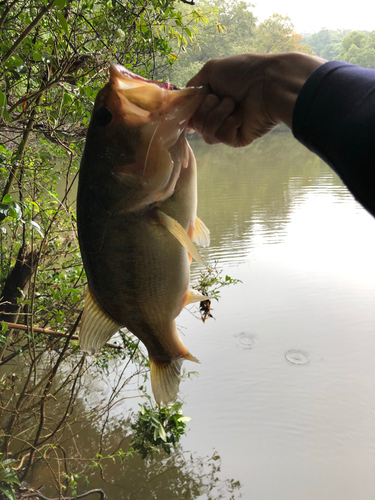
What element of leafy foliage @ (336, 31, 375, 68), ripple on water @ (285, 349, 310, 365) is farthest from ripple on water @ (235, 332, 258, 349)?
leafy foliage @ (336, 31, 375, 68)

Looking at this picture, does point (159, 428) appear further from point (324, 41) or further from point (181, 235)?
point (324, 41)

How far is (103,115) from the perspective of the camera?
111cm

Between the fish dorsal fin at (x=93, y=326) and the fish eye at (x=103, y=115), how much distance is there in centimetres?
52

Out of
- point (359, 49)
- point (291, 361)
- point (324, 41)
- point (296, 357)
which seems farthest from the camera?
point (324, 41)

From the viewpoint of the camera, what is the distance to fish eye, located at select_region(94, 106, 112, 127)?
3.65 feet

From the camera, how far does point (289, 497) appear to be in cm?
400

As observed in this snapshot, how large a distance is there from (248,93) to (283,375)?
525 cm

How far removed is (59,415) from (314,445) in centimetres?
304

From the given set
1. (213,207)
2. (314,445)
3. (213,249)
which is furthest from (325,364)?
(213,207)

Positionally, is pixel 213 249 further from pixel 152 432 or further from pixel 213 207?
pixel 152 432

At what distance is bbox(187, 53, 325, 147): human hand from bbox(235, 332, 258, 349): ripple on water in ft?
17.6

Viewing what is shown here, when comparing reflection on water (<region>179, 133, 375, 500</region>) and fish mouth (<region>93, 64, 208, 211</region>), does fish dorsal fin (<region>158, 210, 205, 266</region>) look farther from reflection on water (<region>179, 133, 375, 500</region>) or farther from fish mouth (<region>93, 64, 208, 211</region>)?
reflection on water (<region>179, 133, 375, 500</region>)

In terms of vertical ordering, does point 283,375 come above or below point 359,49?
below

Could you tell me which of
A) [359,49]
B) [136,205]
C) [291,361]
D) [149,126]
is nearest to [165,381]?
[136,205]
